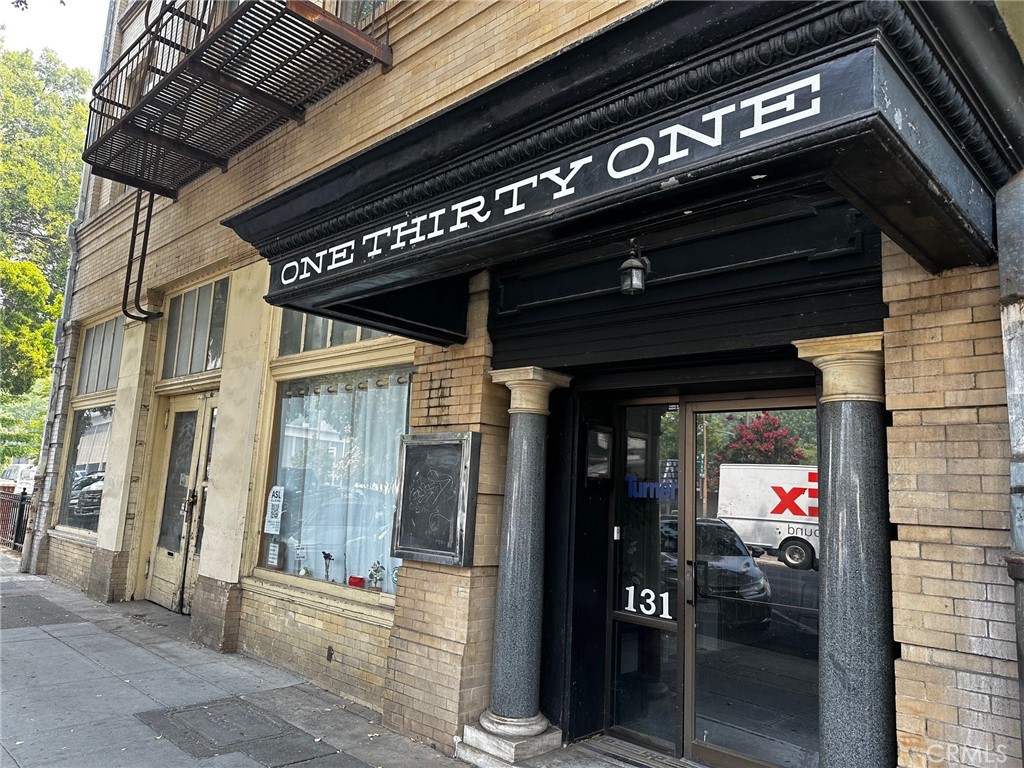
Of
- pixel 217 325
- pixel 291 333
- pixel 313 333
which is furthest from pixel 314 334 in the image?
pixel 217 325

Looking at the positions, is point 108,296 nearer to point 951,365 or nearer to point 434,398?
point 434,398

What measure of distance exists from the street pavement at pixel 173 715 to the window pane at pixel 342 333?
3.16 metres

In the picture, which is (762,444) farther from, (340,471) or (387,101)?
(387,101)

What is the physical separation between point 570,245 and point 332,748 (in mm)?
3704

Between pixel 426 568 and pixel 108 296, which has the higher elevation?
pixel 108 296

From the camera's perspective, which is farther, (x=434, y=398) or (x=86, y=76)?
(x=86, y=76)

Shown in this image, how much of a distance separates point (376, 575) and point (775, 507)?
347cm

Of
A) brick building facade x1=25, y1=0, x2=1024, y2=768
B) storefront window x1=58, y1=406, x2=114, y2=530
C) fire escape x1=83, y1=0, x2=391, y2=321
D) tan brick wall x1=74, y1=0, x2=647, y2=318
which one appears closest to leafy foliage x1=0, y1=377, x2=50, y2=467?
storefront window x1=58, y1=406, x2=114, y2=530

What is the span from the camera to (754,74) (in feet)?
7.44

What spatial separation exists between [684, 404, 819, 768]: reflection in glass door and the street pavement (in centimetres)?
53

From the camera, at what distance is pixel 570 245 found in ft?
13.6

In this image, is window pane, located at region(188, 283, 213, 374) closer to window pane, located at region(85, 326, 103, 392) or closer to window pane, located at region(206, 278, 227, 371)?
window pane, located at region(206, 278, 227, 371)

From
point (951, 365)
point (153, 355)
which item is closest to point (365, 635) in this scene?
point (951, 365)

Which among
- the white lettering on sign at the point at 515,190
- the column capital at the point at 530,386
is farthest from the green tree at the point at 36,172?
Answer: the white lettering on sign at the point at 515,190
